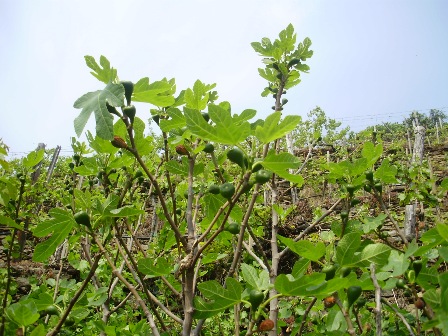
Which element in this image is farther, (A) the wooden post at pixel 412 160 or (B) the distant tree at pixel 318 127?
(B) the distant tree at pixel 318 127

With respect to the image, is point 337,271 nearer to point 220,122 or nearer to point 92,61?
point 220,122

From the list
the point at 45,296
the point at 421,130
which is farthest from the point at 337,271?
the point at 421,130

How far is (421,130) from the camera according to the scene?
26.2 ft

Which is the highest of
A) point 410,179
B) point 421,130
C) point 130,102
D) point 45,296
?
point 421,130

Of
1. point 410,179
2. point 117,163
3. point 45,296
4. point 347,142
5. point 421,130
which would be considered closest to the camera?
point 45,296

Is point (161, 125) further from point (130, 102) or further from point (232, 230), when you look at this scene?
point (232, 230)

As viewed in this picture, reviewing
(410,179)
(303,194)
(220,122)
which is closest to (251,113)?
(220,122)

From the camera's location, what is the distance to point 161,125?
110cm

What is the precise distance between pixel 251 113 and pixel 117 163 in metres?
0.61

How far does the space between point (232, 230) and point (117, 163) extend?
1.94 ft

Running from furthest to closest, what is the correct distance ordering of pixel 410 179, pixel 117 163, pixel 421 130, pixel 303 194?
pixel 303 194, pixel 421 130, pixel 410 179, pixel 117 163

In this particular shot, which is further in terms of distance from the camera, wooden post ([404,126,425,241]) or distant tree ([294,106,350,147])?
distant tree ([294,106,350,147])

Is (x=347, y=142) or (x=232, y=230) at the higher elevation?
(x=347, y=142)

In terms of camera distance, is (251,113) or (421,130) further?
(421,130)
